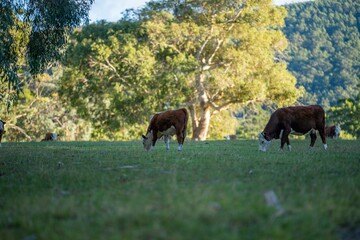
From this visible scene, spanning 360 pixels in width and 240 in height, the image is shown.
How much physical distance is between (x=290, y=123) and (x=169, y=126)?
4.24 metres

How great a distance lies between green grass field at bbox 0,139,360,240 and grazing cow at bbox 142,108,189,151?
553 cm

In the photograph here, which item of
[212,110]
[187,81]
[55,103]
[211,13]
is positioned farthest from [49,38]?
[55,103]

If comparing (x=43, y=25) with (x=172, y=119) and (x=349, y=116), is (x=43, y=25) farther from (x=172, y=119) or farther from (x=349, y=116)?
(x=349, y=116)

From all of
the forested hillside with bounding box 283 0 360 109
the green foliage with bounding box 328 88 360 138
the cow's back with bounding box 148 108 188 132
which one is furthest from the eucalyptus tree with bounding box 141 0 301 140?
the forested hillside with bounding box 283 0 360 109

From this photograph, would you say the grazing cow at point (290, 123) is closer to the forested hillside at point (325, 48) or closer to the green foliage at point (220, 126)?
the green foliage at point (220, 126)

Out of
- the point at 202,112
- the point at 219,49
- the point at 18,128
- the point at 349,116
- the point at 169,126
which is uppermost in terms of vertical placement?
the point at 219,49

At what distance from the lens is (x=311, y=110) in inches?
623

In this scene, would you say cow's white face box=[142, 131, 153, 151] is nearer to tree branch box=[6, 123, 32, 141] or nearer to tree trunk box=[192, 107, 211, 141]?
tree trunk box=[192, 107, 211, 141]

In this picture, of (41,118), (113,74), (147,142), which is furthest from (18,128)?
(147,142)

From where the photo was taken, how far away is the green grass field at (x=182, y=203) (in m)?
4.83

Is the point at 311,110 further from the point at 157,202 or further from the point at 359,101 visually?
the point at 359,101

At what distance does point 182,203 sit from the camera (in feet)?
18.7

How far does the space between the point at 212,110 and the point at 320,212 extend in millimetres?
35867

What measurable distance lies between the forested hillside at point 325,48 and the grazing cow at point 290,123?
85.3 m
